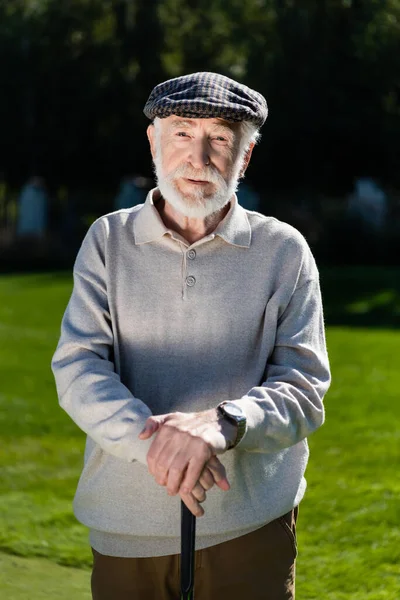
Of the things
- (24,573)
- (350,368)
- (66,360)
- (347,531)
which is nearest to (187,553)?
(66,360)

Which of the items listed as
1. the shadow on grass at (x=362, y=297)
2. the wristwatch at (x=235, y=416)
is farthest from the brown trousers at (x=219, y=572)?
the shadow on grass at (x=362, y=297)

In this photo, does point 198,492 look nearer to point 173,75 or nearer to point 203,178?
point 203,178

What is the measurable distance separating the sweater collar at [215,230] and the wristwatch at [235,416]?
0.46 meters

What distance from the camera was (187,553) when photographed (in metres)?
2.41

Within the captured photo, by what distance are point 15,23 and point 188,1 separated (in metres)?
5.39

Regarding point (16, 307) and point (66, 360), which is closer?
point (66, 360)

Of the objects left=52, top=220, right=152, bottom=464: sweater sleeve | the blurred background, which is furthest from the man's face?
the blurred background

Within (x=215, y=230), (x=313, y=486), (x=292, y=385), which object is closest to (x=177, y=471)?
(x=292, y=385)

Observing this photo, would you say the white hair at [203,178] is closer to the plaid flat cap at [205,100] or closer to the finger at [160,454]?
the plaid flat cap at [205,100]

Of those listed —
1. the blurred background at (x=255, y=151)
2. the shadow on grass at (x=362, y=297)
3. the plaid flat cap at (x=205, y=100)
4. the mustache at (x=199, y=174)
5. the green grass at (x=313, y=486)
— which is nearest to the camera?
the plaid flat cap at (x=205, y=100)

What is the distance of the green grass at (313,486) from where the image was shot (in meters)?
5.24

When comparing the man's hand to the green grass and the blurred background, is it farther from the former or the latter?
the blurred background

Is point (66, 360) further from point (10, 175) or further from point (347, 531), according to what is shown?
point (10, 175)

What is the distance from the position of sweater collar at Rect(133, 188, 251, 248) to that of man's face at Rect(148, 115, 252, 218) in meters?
0.05
